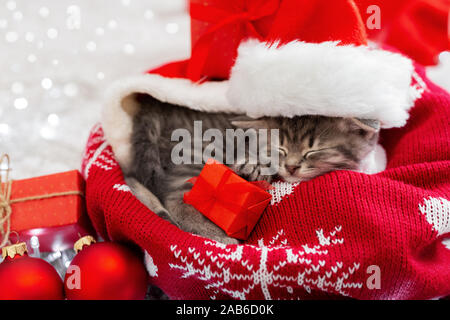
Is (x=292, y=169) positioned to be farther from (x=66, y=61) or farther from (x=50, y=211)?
(x=66, y=61)

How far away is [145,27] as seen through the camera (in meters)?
1.44

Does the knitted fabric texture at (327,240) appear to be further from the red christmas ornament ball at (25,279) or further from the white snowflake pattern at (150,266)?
the red christmas ornament ball at (25,279)

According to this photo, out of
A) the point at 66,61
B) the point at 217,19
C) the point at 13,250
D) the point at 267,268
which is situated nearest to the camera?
the point at 267,268

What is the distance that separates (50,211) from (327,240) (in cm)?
67

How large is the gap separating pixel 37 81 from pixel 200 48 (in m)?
0.63

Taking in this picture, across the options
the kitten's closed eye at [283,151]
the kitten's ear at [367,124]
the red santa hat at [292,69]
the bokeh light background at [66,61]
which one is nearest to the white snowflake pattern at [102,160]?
the red santa hat at [292,69]

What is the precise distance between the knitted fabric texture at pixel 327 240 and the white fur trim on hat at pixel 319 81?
15 cm

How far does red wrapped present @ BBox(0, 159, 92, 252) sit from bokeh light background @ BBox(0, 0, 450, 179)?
190 millimetres

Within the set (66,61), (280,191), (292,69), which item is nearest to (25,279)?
(280,191)

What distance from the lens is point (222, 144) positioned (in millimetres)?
1032

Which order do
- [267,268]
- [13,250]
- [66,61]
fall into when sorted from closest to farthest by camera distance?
[267,268]
[13,250]
[66,61]

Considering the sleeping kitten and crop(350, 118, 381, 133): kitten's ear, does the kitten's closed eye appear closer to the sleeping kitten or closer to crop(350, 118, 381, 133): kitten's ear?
the sleeping kitten

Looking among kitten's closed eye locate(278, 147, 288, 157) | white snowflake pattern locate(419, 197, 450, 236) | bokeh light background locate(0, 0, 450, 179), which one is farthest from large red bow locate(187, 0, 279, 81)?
white snowflake pattern locate(419, 197, 450, 236)

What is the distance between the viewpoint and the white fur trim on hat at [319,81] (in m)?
0.82
